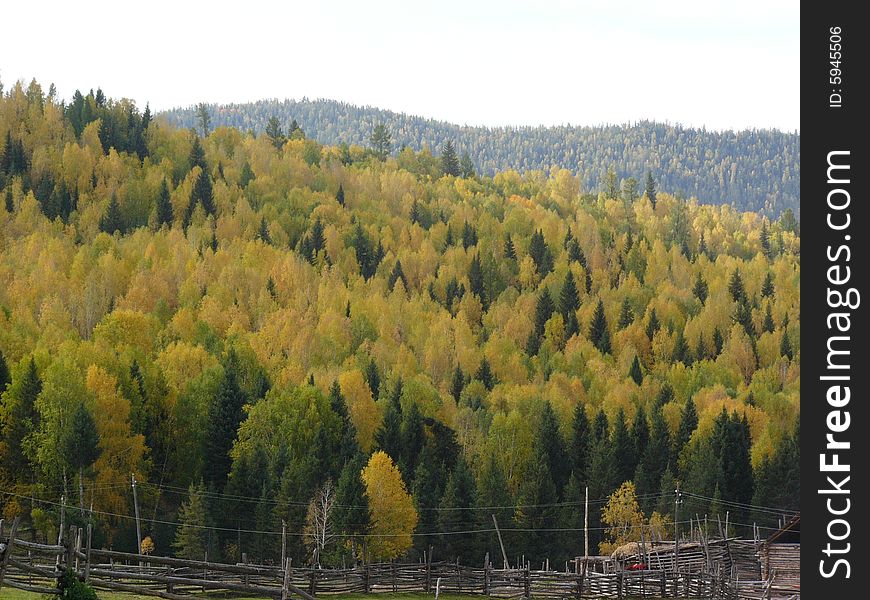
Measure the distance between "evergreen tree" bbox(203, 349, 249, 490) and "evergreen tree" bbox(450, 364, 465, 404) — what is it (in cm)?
3526

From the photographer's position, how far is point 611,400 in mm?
119750

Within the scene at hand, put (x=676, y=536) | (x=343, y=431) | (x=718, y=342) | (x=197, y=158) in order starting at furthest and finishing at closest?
(x=197, y=158)
(x=718, y=342)
(x=343, y=431)
(x=676, y=536)

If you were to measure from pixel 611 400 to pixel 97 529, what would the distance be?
55.9 metres

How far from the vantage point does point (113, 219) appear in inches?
6919

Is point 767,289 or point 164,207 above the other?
point 164,207

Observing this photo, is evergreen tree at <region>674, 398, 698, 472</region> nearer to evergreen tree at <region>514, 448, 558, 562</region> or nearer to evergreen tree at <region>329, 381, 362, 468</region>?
evergreen tree at <region>514, 448, 558, 562</region>

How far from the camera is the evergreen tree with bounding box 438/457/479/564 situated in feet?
275

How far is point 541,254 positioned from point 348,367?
6418cm

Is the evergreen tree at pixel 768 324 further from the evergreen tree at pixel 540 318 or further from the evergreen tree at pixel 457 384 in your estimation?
the evergreen tree at pixel 457 384

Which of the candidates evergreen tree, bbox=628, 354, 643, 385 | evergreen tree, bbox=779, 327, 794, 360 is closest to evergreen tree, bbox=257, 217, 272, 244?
evergreen tree, bbox=628, 354, 643, 385

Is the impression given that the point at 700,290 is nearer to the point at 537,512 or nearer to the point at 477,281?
the point at 477,281

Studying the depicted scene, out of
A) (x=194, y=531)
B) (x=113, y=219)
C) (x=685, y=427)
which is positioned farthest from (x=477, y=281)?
(x=194, y=531)

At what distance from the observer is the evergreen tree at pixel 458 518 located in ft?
275

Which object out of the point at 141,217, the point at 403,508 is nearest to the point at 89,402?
the point at 403,508
